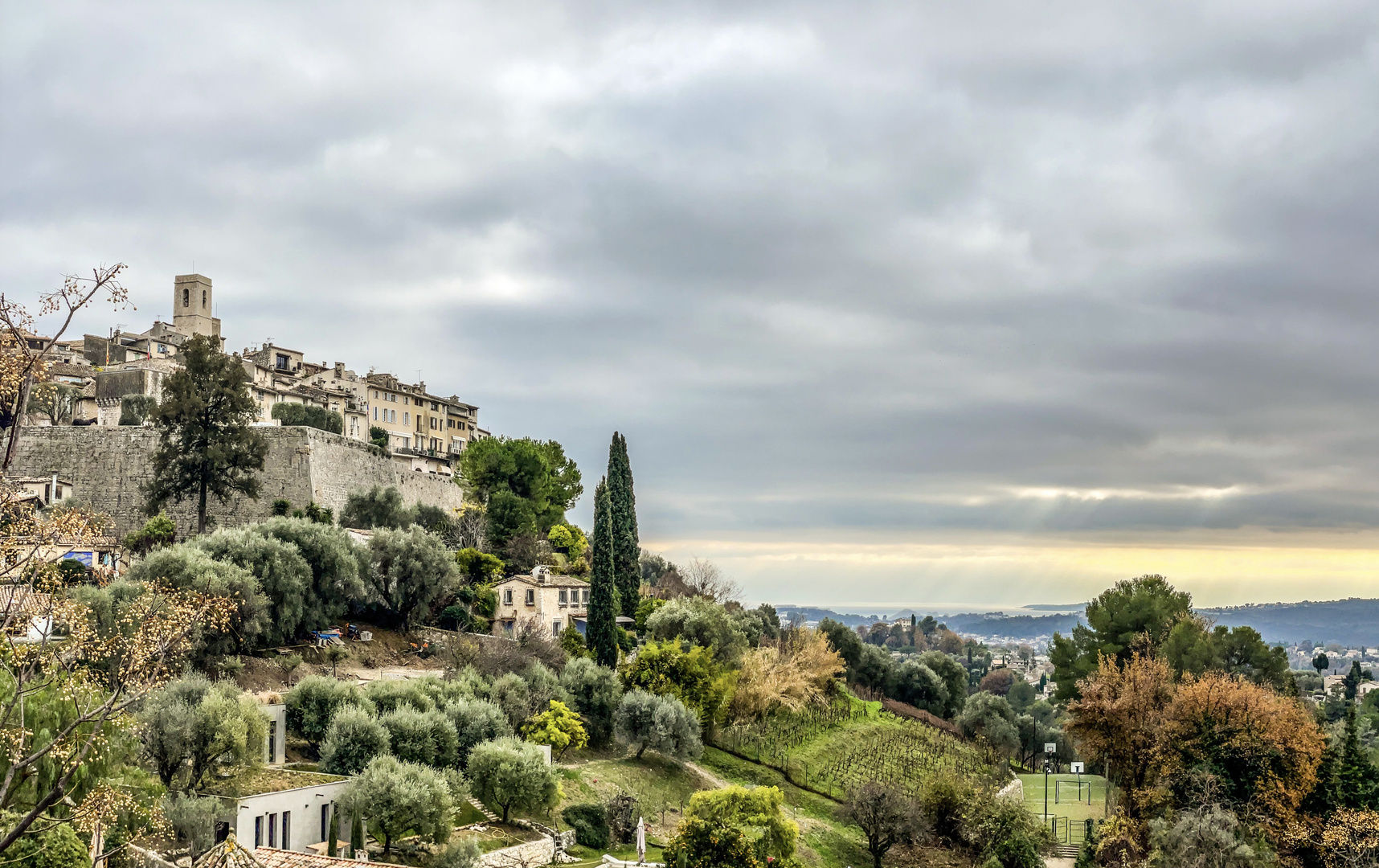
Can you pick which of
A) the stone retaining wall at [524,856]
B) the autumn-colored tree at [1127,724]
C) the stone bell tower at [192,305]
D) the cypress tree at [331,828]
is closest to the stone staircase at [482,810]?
the stone retaining wall at [524,856]

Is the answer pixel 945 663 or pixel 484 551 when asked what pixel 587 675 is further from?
pixel 945 663

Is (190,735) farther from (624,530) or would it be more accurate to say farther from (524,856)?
(624,530)

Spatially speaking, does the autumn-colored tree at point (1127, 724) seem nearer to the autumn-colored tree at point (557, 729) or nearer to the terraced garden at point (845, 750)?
the terraced garden at point (845, 750)

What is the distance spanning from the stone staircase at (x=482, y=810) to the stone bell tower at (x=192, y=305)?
61314 mm

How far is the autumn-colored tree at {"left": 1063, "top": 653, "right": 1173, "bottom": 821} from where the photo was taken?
121 feet

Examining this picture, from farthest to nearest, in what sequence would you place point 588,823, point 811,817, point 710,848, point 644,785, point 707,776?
point 707,776 < point 811,817 < point 644,785 < point 588,823 < point 710,848

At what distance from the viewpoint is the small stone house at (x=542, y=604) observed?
5053 centimetres

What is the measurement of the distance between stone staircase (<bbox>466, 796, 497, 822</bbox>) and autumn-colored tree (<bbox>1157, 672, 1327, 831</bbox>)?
21942mm

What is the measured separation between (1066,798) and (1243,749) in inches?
521

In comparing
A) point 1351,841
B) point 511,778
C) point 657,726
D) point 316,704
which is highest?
point 316,704

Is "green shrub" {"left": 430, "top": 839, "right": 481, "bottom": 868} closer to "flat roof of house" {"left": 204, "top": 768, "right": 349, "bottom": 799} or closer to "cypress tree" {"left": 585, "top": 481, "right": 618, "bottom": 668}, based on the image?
"flat roof of house" {"left": 204, "top": 768, "right": 349, "bottom": 799}


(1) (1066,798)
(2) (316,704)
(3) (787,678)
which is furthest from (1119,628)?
(2) (316,704)

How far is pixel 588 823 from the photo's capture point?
31.5 meters

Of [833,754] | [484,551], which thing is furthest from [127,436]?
[833,754]
